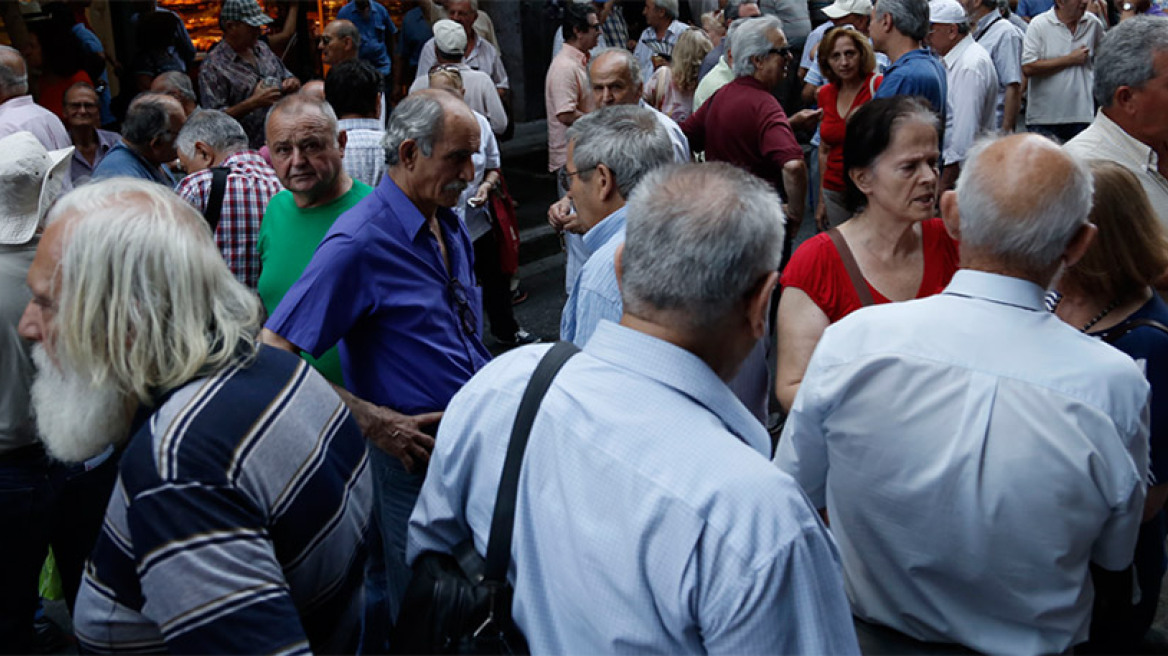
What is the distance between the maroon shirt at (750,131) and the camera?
5.55m

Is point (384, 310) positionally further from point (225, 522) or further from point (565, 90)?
point (565, 90)

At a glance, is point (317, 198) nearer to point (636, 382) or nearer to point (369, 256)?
point (369, 256)

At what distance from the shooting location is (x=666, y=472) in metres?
1.49

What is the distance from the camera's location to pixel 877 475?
6.76 ft

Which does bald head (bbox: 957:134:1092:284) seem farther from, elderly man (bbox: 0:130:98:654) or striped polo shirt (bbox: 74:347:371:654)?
elderly man (bbox: 0:130:98:654)

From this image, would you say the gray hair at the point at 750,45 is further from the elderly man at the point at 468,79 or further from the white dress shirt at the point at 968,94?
the elderly man at the point at 468,79

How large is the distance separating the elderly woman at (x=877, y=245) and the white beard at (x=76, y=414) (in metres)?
1.70

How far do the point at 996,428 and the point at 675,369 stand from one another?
0.72m

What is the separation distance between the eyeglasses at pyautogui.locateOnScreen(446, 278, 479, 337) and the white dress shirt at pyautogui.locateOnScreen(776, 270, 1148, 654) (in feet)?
4.36

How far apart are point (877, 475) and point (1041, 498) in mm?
303

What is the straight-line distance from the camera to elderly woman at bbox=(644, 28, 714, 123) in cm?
775

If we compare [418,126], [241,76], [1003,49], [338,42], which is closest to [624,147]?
[418,126]

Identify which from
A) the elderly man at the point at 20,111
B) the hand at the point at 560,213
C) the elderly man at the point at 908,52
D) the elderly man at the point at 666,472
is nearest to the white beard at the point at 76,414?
the elderly man at the point at 666,472

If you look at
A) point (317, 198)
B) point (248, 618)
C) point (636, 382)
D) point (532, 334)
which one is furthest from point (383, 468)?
point (532, 334)
